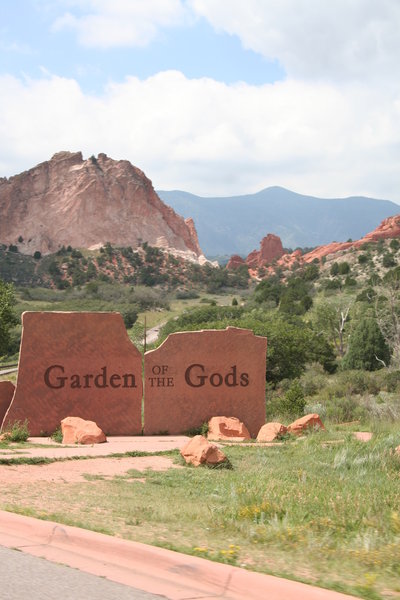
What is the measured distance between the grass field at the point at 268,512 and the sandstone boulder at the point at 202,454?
341mm

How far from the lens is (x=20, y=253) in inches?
4621

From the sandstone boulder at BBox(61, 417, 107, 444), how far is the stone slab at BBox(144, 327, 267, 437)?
1894 millimetres

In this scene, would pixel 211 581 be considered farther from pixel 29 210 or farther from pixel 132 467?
pixel 29 210

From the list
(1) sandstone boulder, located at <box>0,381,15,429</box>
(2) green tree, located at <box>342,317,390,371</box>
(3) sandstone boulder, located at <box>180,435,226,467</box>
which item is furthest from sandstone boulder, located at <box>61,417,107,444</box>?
(2) green tree, located at <box>342,317,390,371</box>

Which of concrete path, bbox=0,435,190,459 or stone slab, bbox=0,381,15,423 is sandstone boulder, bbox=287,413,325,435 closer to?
concrete path, bbox=0,435,190,459

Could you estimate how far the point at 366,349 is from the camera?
4247cm

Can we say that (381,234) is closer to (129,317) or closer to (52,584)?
(129,317)

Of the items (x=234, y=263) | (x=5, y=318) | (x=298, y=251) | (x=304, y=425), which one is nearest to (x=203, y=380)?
(x=304, y=425)

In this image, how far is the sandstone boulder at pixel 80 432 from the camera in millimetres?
15180

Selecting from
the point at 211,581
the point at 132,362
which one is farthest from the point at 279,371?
the point at 211,581

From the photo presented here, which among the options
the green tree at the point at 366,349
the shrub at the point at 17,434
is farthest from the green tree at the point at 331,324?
the shrub at the point at 17,434

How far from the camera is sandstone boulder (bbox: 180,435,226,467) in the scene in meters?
12.4

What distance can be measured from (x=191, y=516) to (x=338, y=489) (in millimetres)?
2113

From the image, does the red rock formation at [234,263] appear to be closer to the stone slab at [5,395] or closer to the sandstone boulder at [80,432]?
the stone slab at [5,395]
